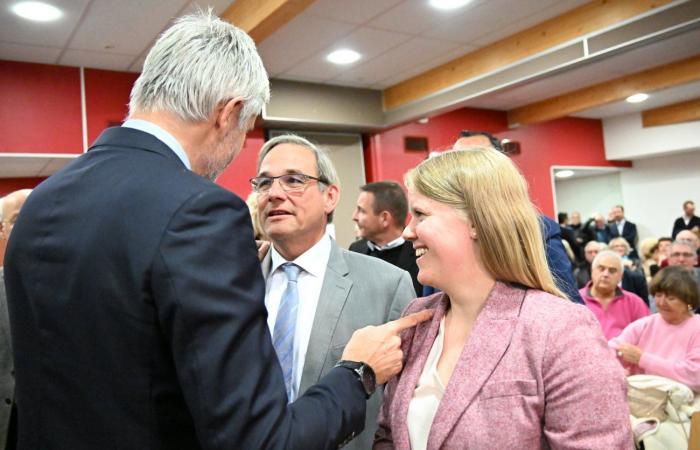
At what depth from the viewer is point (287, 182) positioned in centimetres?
180

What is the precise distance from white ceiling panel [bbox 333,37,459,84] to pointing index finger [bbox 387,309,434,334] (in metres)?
4.37

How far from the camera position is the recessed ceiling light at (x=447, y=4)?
4.53 metres

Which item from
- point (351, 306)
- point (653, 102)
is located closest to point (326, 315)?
point (351, 306)

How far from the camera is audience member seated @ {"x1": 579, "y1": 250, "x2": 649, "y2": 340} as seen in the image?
3.71 meters

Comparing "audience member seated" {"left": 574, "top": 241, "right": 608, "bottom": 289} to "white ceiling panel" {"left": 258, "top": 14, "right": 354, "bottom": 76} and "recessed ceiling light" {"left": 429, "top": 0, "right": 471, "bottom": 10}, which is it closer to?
"recessed ceiling light" {"left": 429, "top": 0, "right": 471, "bottom": 10}

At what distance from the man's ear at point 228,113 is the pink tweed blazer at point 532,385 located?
69 centimetres

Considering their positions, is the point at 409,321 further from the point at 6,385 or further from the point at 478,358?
the point at 6,385

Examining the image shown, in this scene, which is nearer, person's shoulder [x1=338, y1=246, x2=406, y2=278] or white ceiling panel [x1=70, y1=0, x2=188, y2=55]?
person's shoulder [x1=338, y1=246, x2=406, y2=278]

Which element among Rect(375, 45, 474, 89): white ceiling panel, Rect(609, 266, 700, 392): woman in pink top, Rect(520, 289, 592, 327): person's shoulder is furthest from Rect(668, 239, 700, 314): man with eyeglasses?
Rect(520, 289, 592, 327): person's shoulder

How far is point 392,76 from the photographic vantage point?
6477 mm

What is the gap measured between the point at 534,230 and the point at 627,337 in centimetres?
243

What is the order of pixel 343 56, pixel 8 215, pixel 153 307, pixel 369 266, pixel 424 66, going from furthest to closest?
pixel 424 66
pixel 343 56
pixel 8 215
pixel 369 266
pixel 153 307

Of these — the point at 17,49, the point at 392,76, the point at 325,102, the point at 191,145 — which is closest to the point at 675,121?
the point at 392,76

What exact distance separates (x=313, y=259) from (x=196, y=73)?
81 centimetres
